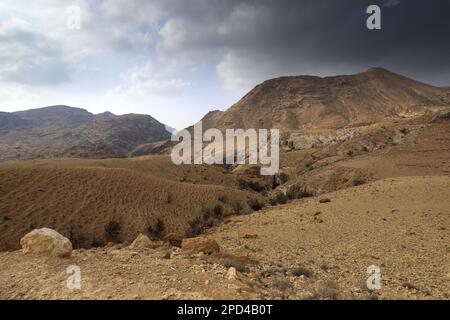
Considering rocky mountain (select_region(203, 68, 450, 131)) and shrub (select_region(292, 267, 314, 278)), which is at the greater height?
rocky mountain (select_region(203, 68, 450, 131))

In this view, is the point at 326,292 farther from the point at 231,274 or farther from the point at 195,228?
the point at 195,228

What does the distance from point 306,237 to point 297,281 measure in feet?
15.0

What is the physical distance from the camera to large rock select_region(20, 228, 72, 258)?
636 cm

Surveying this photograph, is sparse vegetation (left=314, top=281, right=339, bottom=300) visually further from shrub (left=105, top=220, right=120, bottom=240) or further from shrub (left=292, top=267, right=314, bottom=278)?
shrub (left=105, top=220, right=120, bottom=240)

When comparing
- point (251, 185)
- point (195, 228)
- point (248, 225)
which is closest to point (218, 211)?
point (195, 228)

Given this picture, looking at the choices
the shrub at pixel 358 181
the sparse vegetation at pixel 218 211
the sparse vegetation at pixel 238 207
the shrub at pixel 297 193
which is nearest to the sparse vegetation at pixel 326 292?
the sparse vegetation at pixel 218 211

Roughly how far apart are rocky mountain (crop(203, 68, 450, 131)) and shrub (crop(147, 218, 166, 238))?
5494 centimetres

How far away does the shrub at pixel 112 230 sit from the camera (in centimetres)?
1562

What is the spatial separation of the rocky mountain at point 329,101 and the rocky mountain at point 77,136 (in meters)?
28.5

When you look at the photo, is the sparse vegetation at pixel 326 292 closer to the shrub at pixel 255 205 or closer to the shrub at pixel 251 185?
the shrub at pixel 255 205

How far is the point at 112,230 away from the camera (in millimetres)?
15859

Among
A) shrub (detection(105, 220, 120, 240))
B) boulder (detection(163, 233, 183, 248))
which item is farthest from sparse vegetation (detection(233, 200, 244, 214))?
boulder (detection(163, 233, 183, 248))
